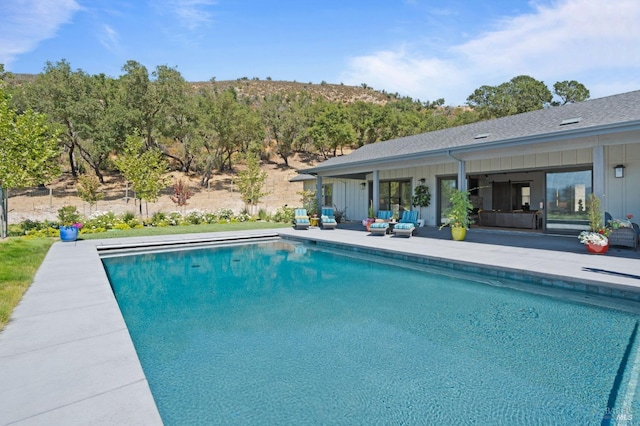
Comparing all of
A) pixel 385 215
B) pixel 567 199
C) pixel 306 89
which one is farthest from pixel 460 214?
pixel 306 89

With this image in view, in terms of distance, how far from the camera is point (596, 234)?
7.33 metres

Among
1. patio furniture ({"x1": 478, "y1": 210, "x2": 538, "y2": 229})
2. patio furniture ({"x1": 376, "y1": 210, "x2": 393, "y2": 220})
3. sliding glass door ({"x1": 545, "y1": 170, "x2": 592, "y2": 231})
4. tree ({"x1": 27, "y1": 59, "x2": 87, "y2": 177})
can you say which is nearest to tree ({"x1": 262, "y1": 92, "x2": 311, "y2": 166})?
tree ({"x1": 27, "y1": 59, "x2": 87, "y2": 177})

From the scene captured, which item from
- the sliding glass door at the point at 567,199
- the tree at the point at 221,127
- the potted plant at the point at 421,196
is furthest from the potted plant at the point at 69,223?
the tree at the point at 221,127

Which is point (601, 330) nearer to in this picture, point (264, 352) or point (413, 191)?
point (264, 352)

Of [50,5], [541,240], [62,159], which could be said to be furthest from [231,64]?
[62,159]

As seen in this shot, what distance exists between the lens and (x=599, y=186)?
300 inches

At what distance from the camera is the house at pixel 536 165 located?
808cm

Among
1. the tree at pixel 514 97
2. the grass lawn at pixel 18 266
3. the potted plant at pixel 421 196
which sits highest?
the tree at pixel 514 97

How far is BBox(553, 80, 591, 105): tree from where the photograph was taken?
1353 inches

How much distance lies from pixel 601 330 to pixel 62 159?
120 feet

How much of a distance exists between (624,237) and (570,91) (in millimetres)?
35273

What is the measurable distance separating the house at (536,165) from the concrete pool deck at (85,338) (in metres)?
2.59

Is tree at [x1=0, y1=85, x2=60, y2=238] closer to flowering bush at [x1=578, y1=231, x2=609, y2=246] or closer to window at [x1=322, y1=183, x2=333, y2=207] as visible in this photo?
window at [x1=322, y1=183, x2=333, y2=207]

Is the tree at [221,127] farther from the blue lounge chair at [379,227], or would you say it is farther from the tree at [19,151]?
the blue lounge chair at [379,227]
